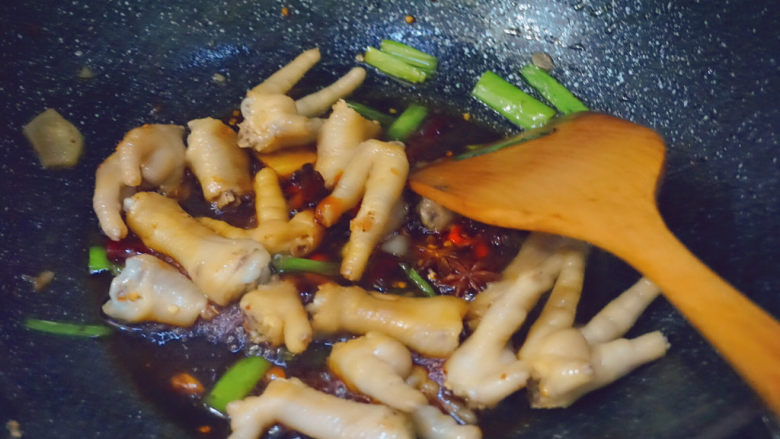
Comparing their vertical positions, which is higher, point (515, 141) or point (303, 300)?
point (515, 141)

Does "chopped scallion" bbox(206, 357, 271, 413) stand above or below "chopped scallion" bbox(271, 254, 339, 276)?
below

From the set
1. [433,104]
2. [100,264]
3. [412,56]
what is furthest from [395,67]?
[100,264]

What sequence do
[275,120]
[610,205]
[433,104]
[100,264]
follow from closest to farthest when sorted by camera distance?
1. [610,205]
2. [100,264]
3. [275,120]
4. [433,104]

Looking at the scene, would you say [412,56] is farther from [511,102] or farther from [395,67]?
[511,102]

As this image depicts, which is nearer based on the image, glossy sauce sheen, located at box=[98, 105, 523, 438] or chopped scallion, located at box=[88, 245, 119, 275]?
glossy sauce sheen, located at box=[98, 105, 523, 438]

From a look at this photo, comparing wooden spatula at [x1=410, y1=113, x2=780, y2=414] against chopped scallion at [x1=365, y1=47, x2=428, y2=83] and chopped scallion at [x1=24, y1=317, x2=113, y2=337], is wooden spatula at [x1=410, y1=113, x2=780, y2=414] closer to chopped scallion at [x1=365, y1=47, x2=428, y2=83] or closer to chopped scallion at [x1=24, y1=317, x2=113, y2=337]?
chopped scallion at [x1=365, y1=47, x2=428, y2=83]

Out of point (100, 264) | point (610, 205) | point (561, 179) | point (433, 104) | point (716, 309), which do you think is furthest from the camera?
point (433, 104)

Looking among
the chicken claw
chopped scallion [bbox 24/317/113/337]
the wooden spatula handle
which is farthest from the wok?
the chicken claw

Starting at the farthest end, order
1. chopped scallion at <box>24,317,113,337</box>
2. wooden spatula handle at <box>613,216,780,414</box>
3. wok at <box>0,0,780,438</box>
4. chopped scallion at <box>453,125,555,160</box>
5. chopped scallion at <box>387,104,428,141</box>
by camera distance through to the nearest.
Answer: chopped scallion at <box>387,104,428,141</box> → chopped scallion at <box>453,125,555,160</box> → chopped scallion at <box>24,317,113,337</box> → wok at <box>0,0,780,438</box> → wooden spatula handle at <box>613,216,780,414</box>
